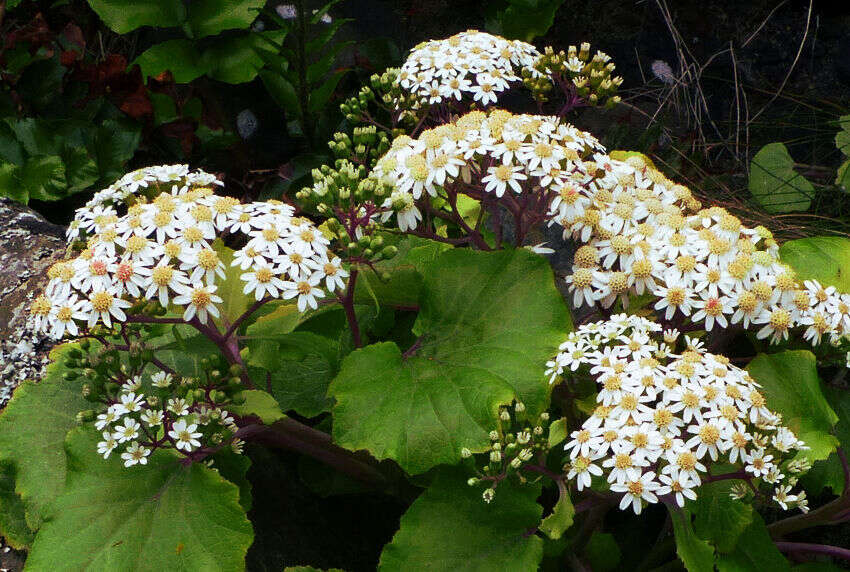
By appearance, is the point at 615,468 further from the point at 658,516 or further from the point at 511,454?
the point at 658,516

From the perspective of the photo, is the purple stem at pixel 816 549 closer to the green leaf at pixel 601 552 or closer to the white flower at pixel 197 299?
the green leaf at pixel 601 552

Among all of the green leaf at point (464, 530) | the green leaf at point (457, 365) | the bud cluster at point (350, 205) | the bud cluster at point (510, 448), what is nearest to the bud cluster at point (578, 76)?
the green leaf at point (457, 365)

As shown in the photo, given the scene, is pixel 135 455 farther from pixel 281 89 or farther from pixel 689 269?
pixel 281 89

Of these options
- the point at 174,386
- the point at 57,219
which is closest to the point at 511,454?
the point at 174,386

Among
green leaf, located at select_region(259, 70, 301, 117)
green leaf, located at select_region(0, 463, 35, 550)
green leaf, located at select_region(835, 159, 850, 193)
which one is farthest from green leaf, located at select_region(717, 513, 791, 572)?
green leaf, located at select_region(259, 70, 301, 117)

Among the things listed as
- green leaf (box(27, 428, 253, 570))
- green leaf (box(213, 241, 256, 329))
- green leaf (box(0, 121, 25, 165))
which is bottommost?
green leaf (box(0, 121, 25, 165))

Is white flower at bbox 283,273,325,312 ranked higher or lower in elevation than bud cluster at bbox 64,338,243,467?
higher

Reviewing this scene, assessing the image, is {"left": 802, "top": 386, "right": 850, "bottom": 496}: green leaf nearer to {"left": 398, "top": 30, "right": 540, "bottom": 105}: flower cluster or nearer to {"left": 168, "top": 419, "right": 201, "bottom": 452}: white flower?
{"left": 398, "top": 30, "right": 540, "bottom": 105}: flower cluster
